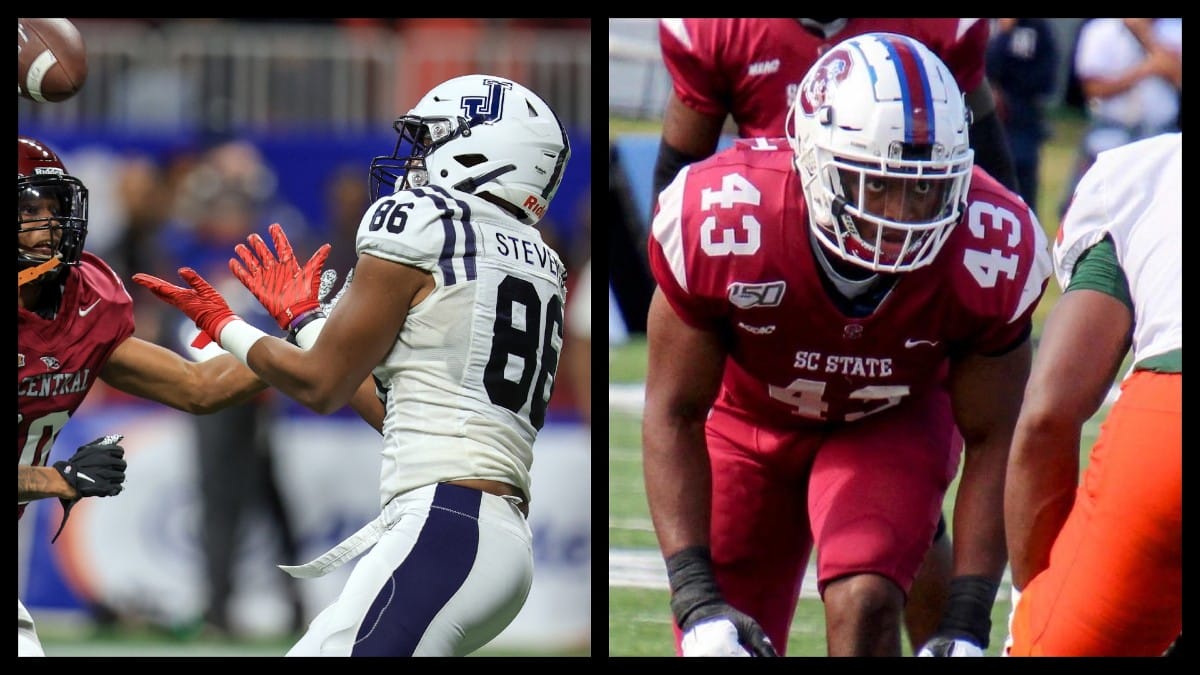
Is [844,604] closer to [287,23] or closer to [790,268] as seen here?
[790,268]

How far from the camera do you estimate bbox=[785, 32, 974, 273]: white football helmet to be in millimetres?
3086

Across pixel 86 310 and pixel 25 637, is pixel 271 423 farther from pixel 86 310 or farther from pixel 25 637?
pixel 25 637

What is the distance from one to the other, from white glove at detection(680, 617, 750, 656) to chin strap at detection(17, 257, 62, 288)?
1564 millimetres

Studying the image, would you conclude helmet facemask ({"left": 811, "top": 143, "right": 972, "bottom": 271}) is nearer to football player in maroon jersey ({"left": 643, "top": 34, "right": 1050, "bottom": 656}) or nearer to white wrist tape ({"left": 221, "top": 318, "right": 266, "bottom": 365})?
football player in maroon jersey ({"left": 643, "top": 34, "right": 1050, "bottom": 656})

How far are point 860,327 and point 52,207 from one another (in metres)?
1.72

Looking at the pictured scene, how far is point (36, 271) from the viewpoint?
3562mm

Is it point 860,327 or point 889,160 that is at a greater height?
point 889,160

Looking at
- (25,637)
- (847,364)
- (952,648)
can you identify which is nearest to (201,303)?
(25,637)

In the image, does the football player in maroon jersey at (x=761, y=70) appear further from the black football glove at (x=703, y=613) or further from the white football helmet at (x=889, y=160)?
the black football glove at (x=703, y=613)

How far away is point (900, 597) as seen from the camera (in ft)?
10.4

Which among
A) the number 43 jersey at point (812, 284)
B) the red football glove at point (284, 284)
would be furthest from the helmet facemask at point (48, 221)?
the number 43 jersey at point (812, 284)

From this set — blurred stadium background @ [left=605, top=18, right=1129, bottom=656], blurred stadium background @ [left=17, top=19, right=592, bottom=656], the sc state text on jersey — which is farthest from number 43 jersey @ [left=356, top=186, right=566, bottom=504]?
blurred stadium background @ [left=17, top=19, right=592, bottom=656]

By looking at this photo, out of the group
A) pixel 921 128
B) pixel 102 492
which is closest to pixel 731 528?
pixel 921 128

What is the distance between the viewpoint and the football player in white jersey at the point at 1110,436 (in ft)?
8.41
